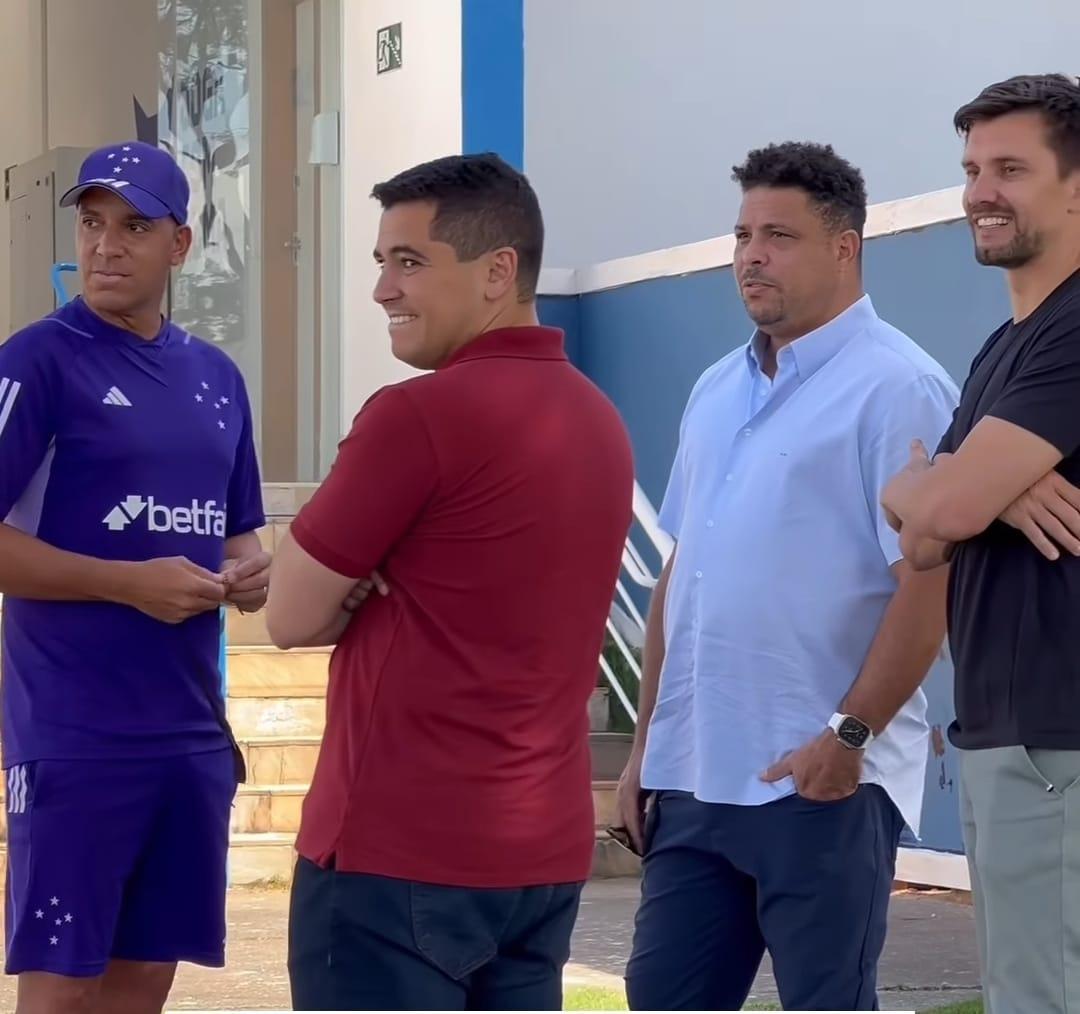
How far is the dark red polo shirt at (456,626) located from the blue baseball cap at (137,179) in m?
1.18

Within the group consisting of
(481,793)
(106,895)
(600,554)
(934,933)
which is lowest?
(934,933)

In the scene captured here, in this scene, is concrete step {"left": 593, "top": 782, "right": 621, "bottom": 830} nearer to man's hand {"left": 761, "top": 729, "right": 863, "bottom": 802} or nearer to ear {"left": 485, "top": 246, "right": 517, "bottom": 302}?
man's hand {"left": 761, "top": 729, "right": 863, "bottom": 802}

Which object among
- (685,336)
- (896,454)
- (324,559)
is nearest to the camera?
(324,559)

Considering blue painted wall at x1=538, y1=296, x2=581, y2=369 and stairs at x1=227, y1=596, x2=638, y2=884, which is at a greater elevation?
blue painted wall at x1=538, y1=296, x2=581, y2=369

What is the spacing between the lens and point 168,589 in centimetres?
375

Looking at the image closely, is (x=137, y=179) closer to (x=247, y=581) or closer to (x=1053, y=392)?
(x=247, y=581)

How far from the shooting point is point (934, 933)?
747 centimetres

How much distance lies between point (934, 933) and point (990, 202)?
15.4ft

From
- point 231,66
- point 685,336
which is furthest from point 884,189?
point 231,66

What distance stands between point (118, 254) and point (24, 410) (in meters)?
0.40

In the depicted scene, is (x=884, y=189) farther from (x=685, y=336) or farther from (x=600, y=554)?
(x=600, y=554)

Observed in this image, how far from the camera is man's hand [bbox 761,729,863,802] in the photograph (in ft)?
12.1

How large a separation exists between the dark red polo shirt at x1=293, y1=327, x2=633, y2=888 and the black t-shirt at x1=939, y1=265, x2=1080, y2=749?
674 mm

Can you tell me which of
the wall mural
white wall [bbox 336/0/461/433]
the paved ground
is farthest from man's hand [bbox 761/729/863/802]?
the wall mural
